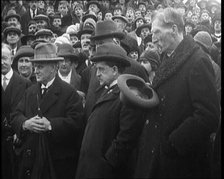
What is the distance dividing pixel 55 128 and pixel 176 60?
1.70m

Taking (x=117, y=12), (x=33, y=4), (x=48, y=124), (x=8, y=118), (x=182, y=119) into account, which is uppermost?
(x=182, y=119)

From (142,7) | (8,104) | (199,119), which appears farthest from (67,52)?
(142,7)

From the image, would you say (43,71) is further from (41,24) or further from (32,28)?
(41,24)

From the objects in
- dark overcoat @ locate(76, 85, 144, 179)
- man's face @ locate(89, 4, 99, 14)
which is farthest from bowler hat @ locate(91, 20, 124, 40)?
man's face @ locate(89, 4, 99, 14)

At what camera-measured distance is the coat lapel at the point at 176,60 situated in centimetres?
369

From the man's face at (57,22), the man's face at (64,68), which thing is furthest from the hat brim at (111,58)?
the man's face at (57,22)

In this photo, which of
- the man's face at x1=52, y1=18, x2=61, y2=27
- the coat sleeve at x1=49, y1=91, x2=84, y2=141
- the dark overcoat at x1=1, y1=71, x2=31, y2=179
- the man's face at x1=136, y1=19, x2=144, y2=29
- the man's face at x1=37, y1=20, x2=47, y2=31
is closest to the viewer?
the coat sleeve at x1=49, y1=91, x2=84, y2=141

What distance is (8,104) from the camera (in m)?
5.49

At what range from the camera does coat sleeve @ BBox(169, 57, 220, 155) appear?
3.43 meters

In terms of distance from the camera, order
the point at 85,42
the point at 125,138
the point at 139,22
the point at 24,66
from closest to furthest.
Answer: the point at 125,138
the point at 24,66
the point at 85,42
the point at 139,22

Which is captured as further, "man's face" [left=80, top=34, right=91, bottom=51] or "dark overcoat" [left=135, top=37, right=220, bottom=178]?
"man's face" [left=80, top=34, right=91, bottom=51]

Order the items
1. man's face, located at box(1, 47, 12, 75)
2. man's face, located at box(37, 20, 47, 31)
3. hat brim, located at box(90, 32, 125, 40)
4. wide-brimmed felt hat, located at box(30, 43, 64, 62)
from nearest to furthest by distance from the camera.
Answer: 1. wide-brimmed felt hat, located at box(30, 43, 64, 62)
2. hat brim, located at box(90, 32, 125, 40)
3. man's face, located at box(1, 47, 12, 75)
4. man's face, located at box(37, 20, 47, 31)

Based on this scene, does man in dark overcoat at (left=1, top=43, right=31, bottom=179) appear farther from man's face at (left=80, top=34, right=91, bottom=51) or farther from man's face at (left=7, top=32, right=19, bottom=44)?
man's face at (left=7, top=32, right=19, bottom=44)

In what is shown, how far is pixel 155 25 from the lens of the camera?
388 cm
